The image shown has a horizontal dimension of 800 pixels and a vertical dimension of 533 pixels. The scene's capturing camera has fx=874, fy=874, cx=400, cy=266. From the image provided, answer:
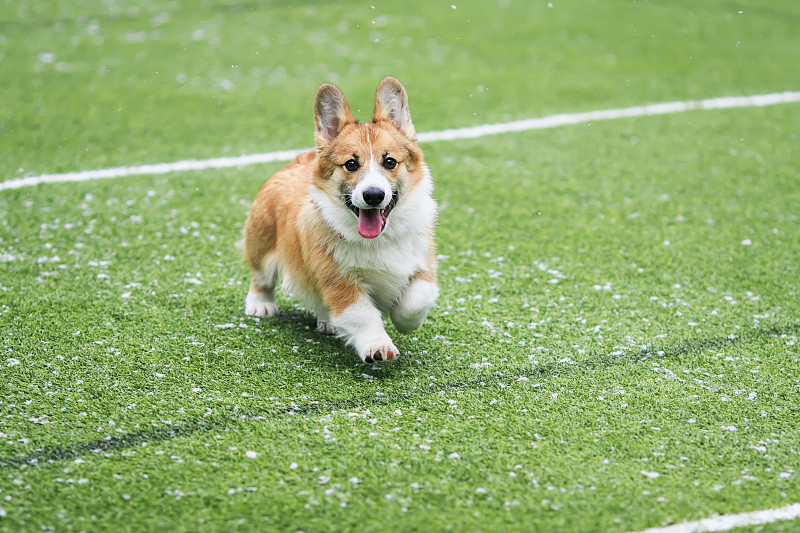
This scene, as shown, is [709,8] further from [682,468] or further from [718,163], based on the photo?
[682,468]

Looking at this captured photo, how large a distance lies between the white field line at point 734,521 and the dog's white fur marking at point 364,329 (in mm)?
1231

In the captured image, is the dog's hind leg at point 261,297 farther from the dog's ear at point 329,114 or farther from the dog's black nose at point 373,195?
the dog's black nose at point 373,195

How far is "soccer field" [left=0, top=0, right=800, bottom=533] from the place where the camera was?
103 inches

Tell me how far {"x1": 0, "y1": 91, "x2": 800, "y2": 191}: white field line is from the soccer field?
36 millimetres

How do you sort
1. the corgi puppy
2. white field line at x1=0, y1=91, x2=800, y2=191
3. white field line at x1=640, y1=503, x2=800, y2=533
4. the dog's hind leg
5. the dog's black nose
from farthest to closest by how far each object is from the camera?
white field line at x1=0, y1=91, x2=800, y2=191 → the dog's hind leg → the corgi puppy → the dog's black nose → white field line at x1=640, y1=503, x2=800, y2=533

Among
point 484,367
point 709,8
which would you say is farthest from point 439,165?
point 709,8

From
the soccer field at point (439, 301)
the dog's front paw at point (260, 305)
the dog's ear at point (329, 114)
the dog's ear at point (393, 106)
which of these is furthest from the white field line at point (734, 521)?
the dog's front paw at point (260, 305)

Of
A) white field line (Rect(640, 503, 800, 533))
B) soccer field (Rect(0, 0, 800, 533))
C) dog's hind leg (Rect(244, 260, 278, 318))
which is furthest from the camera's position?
dog's hind leg (Rect(244, 260, 278, 318))

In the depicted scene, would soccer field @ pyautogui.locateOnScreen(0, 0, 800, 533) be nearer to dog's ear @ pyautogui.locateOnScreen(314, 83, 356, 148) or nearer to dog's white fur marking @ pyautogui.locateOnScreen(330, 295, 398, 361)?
dog's white fur marking @ pyautogui.locateOnScreen(330, 295, 398, 361)

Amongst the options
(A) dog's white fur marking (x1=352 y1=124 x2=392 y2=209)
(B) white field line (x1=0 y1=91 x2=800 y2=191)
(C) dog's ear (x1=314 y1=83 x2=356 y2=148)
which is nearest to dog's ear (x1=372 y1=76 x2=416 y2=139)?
(C) dog's ear (x1=314 y1=83 x2=356 y2=148)

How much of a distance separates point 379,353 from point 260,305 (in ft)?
3.01

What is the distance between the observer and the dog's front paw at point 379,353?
327 centimetres

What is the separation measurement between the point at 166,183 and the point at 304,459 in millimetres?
3240

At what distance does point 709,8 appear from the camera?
392 inches
